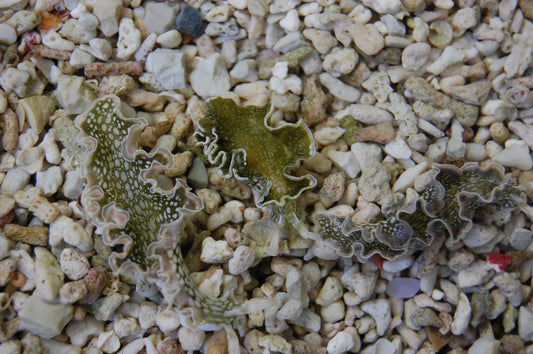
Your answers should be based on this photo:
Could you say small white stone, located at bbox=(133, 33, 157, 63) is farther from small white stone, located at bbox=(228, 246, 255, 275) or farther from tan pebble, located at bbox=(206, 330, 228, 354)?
tan pebble, located at bbox=(206, 330, 228, 354)

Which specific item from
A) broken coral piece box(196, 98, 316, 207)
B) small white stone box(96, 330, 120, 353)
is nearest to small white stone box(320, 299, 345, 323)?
broken coral piece box(196, 98, 316, 207)

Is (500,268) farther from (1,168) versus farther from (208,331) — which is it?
(1,168)

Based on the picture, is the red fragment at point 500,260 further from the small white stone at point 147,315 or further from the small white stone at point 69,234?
the small white stone at point 69,234

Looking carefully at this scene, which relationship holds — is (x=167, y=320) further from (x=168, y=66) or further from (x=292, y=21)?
(x=292, y=21)

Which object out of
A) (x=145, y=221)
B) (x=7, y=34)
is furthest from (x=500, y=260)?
(x=7, y=34)

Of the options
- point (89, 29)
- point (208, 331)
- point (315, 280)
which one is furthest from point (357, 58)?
point (208, 331)
